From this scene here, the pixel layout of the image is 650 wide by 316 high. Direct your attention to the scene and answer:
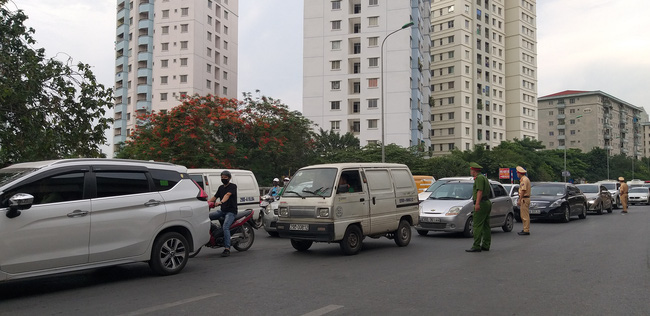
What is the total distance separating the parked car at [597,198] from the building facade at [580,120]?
10073cm

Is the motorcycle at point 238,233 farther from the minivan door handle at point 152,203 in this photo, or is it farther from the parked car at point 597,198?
the parked car at point 597,198

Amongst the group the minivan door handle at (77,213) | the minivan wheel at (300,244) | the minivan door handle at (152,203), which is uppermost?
the minivan door handle at (152,203)

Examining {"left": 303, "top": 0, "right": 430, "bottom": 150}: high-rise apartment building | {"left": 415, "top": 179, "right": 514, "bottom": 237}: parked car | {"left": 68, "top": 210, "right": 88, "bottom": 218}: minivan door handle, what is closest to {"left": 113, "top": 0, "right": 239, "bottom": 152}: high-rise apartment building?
{"left": 303, "top": 0, "right": 430, "bottom": 150}: high-rise apartment building

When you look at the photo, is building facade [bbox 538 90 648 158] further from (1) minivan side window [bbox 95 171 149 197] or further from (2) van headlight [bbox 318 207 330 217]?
(1) minivan side window [bbox 95 171 149 197]

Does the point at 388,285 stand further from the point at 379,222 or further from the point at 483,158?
the point at 483,158

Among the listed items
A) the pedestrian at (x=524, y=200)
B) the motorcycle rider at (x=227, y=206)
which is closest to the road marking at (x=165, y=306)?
the motorcycle rider at (x=227, y=206)

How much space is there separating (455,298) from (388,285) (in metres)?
1.18

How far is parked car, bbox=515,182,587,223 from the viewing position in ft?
63.8

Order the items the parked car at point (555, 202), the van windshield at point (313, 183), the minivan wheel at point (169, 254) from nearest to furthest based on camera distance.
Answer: the minivan wheel at point (169, 254) → the van windshield at point (313, 183) → the parked car at point (555, 202)

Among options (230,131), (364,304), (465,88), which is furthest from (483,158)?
(364,304)

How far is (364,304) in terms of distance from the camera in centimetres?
621

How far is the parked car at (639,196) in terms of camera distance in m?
39.2

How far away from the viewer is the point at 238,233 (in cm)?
1148

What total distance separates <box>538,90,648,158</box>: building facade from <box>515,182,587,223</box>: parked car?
10827 centimetres
